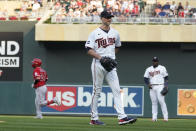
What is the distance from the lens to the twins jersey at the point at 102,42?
10.3m

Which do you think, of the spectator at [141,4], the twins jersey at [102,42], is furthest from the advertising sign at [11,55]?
the twins jersey at [102,42]

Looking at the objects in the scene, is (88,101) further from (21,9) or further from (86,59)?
(21,9)

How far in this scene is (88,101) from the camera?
20.1 metres

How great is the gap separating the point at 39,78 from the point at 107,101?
Result: 4.86 metres

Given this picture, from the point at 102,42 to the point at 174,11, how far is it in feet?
45.4

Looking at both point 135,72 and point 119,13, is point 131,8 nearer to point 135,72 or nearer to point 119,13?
point 119,13

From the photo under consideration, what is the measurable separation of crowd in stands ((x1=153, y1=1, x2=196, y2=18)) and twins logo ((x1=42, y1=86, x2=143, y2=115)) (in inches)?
188

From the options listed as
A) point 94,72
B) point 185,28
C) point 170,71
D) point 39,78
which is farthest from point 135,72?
point 94,72

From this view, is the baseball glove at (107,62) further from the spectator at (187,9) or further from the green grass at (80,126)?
the spectator at (187,9)

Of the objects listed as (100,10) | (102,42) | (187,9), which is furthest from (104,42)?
(100,10)

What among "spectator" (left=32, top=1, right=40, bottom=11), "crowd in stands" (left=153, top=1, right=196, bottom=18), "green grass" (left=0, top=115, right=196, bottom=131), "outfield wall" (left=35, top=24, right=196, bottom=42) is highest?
"spectator" (left=32, top=1, right=40, bottom=11)

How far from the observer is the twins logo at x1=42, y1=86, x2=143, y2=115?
20.0m

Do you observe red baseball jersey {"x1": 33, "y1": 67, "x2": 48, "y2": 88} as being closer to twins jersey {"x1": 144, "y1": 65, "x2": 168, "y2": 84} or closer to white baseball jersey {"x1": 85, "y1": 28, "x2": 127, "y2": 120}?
twins jersey {"x1": 144, "y1": 65, "x2": 168, "y2": 84}

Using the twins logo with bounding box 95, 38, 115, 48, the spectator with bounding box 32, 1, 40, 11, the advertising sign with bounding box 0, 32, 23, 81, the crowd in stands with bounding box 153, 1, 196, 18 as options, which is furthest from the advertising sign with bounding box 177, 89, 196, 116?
the twins logo with bounding box 95, 38, 115, 48
